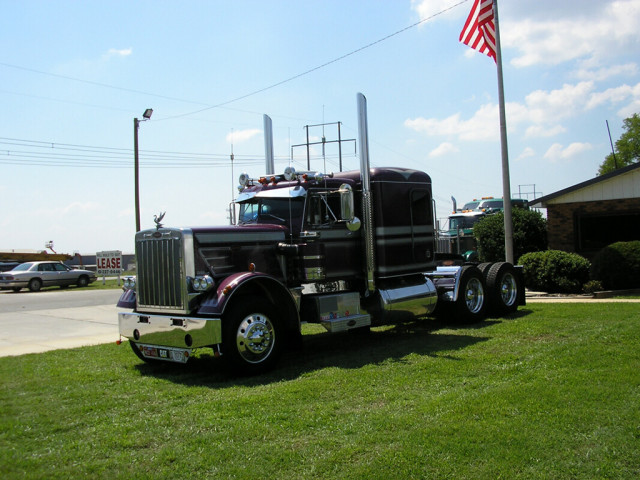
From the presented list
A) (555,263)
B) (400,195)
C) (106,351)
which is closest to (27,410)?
(106,351)

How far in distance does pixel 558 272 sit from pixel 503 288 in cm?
472

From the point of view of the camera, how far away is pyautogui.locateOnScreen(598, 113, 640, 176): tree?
64.1 metres

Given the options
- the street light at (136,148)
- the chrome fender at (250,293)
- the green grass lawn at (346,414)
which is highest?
the street light at (136,148)

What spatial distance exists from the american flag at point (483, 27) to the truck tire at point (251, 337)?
11.6 m

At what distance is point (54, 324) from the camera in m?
14.1

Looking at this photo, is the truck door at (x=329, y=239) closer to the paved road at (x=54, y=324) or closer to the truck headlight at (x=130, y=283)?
the truck headlight at (x=130, y=283)

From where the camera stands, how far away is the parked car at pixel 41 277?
93.1 ft

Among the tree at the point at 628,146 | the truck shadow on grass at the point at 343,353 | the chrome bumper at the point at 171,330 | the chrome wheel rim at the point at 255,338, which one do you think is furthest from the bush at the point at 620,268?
the tree at the point at 628,146

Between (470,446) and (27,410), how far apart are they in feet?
13.8

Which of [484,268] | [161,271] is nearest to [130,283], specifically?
[161,271]

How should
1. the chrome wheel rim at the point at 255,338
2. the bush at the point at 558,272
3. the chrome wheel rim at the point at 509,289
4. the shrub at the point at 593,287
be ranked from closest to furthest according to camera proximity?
1. the chrome wheel rim at the point at 255,338
2. the chrome wheel rim at the point at 509,289
3. the shrub at the point at 593,287
4. the bush at the point at 558,272

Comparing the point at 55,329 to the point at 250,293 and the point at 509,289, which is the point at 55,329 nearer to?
the point at 250,293

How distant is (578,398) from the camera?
5578mm

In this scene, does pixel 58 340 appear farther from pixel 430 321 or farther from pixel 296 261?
pixel 430 321
